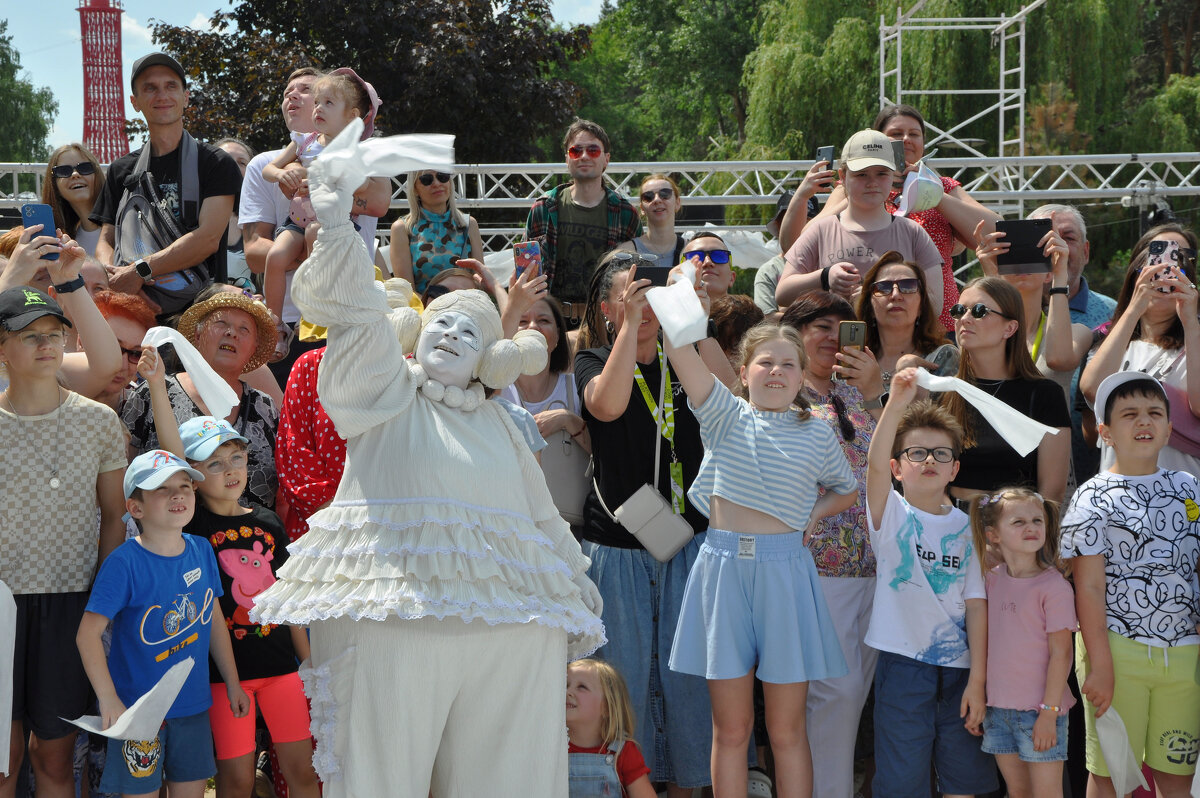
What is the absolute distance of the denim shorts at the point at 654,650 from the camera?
12.9 ft

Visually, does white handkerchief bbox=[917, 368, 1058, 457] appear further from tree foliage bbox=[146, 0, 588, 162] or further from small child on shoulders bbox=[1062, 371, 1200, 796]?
tree foliage bbox=[146, 0, 588, 162]

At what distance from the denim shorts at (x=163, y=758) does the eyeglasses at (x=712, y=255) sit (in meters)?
2.58

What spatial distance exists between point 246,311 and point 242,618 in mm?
1160

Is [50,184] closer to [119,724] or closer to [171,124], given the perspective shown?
[171,124]

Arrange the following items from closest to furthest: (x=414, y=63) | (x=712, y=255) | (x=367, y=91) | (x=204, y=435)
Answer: (x=204, y=435)
(x=712, y=255)
(x=367, y=91)
(x=414, y=63)

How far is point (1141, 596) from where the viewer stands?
11.9 ft

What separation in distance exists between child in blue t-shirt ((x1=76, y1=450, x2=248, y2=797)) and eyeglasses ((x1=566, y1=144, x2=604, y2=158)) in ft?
8.90

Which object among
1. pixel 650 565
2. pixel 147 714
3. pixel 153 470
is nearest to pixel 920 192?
pixel 650 565

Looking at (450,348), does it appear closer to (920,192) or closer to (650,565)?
(650,565)

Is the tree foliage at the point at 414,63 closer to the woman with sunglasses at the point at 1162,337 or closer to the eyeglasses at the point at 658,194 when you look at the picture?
the eyeglasses at the point at 658,194

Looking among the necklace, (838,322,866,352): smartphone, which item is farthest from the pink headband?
(838,322,866,352): smartphone

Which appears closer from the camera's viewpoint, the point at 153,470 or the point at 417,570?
the point at 417,570

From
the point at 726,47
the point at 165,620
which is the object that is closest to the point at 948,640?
the point at 165,620

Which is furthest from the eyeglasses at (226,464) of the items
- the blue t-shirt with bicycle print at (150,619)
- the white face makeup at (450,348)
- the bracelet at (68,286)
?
the white face makeup at (450,348)
